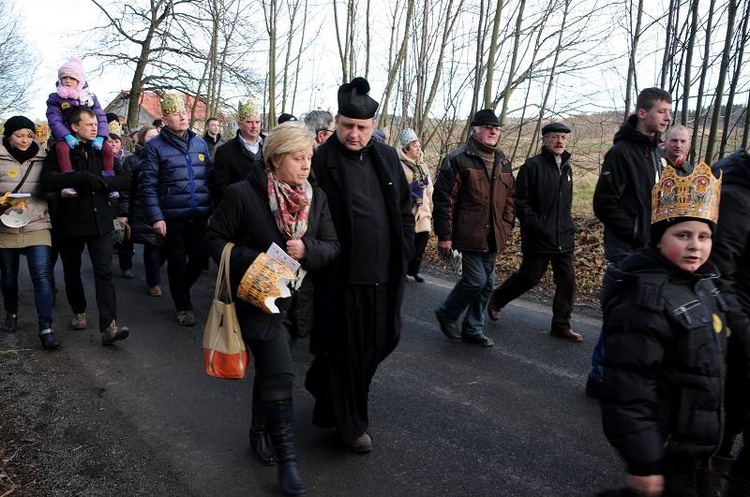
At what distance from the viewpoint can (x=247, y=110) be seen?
20.8ft

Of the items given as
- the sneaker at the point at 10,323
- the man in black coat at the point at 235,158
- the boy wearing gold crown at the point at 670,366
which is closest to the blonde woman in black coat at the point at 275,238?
the boy wearing gold crown at the point at 670,366

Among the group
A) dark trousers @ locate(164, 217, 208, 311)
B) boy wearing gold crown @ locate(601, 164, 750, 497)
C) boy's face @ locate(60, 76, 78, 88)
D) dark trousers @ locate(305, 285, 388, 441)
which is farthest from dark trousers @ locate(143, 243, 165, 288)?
boy wearing gold crown @ locate(601, 164, 750, 497)

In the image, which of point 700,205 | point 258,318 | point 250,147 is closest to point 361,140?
point 258,318

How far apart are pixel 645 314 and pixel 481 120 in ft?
11.9

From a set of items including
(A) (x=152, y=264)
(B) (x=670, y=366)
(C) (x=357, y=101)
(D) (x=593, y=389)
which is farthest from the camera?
(A) (x=152, y=264)

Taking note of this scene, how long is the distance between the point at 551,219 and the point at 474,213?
2.66 ft

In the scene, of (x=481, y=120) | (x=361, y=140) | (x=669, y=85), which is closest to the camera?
(x=361, y=140)

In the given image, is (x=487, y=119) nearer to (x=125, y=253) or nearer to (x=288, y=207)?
(x=288, y=207)

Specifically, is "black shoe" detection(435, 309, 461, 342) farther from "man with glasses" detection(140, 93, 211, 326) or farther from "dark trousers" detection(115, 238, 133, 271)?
"dark trousers" detection(115, 238, 133, 271)

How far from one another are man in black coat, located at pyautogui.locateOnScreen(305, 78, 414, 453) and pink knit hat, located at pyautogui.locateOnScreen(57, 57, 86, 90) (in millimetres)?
4654

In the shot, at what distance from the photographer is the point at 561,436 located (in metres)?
4.02

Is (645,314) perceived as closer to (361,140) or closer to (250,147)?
(361,140)

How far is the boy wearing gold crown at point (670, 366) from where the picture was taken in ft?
7.44

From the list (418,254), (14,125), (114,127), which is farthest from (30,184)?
(418,254)
